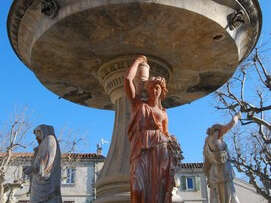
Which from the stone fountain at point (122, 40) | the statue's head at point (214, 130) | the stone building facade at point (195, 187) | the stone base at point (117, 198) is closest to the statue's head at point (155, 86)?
the stone fountain at point (122, 40)

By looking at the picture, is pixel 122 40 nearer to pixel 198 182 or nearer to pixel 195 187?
pixel 198 182

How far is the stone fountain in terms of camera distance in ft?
24.1

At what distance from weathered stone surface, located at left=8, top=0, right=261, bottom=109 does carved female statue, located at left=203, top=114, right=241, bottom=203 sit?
186cm

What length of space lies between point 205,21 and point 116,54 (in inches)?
88.3

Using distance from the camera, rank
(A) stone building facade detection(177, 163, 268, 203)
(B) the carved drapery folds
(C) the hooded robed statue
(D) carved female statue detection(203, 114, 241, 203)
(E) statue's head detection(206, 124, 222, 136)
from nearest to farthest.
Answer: (C) the hooded robed statue, (D) carved female statue detection(203, 114, 241, 203), (B) the carved drapery folds, (E) statue's head detection(206, 124, 222, 136), (A) stone building facade detection(177, 163, 268, 203)

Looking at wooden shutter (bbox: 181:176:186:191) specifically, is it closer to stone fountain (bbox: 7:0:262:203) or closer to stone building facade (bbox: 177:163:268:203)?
stone building facade (bbox: 177:163:268:203)

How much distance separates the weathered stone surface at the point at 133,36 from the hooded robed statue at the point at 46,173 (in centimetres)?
223

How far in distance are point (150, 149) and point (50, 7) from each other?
4.00 metres

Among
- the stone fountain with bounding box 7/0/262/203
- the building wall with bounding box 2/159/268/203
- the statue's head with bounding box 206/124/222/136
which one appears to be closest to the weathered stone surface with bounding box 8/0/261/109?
the stone fountain with bounding box 7/0/262/203

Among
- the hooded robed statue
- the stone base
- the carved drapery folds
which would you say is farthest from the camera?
the carved drapery folds

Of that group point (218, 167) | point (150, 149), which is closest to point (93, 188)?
point (218, 167)

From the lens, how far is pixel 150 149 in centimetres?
477

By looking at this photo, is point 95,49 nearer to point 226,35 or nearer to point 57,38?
point 57,38

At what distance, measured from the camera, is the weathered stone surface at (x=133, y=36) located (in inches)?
287
